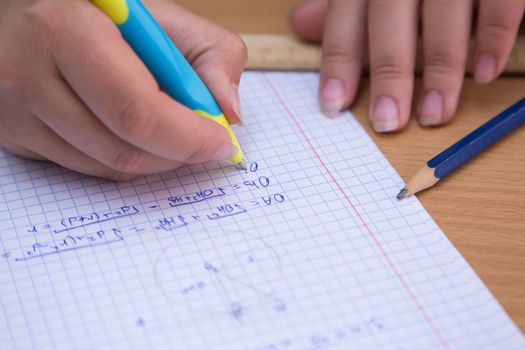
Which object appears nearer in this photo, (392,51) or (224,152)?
(224,152)

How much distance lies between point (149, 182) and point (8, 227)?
5.2 inches

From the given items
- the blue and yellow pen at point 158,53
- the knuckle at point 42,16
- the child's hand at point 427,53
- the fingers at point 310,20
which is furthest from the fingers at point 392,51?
the knuckle at point 42,16

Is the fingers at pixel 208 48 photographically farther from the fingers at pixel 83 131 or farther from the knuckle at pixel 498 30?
the knuckle at pixel 498 30

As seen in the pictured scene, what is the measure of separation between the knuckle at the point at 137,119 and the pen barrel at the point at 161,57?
1.8 inches

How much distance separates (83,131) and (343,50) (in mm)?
344

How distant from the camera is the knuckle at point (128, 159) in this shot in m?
0.55

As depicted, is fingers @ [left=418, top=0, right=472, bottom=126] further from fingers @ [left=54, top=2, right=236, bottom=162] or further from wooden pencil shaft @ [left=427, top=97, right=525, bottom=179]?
fingers @ [left=54, top=2, right=236, bottom=162]

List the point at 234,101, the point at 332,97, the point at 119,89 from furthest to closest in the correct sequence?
the point at 332,97, the point at 234,101, the point at 119,89

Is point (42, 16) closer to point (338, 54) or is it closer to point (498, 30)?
point (338, 54)

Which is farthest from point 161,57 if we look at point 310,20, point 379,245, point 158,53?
point 310,20

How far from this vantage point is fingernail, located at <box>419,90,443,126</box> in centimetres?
68

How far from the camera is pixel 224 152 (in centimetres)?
56

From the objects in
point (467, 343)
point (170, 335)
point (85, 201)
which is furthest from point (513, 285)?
point (85, 201)

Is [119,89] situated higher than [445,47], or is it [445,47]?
[119,89]
